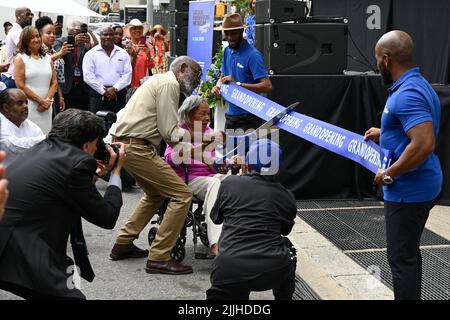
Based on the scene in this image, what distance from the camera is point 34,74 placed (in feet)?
26.6

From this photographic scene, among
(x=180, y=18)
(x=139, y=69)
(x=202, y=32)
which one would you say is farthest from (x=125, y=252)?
(x=180, y=18)

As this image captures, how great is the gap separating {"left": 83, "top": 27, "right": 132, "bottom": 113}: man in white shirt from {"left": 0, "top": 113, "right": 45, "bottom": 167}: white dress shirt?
4278mm

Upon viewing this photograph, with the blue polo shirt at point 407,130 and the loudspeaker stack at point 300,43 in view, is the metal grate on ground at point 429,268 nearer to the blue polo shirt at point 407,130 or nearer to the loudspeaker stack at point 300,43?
the blue polo shirt at point 407,130

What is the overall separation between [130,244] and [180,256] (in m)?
0.48

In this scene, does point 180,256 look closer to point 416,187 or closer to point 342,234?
point 342,234

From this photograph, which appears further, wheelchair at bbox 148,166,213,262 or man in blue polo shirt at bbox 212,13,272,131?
man in blue polo shirt at bbox 212,13,272,131

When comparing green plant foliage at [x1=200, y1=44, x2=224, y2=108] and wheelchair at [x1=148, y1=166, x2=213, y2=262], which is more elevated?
green plant foliage at [x1=200, y1=44, x2=224, y2=108]

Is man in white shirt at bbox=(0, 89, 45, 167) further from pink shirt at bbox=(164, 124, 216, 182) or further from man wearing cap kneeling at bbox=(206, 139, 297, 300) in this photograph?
man wearing cap kneeling at bbox=(206, 139, 297, 300)

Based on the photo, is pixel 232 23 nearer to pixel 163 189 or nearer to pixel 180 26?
pixel 163 189

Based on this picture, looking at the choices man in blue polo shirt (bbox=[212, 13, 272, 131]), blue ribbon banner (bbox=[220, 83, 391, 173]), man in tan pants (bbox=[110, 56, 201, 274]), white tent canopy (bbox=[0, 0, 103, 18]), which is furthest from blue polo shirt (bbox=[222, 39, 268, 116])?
white tent canopy (bbox=[0, 0, 103, 18])

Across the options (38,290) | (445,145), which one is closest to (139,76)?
(445,145)

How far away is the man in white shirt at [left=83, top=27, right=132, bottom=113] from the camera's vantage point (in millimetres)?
10047

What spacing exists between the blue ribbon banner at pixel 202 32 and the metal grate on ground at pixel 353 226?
15.0 ft

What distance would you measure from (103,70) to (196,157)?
15.0ft
